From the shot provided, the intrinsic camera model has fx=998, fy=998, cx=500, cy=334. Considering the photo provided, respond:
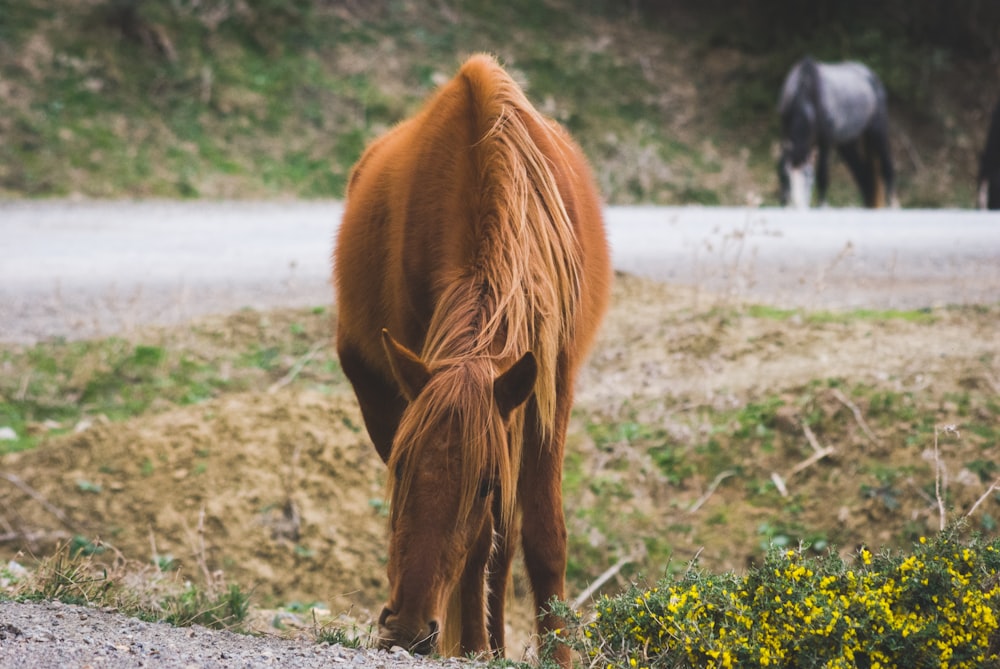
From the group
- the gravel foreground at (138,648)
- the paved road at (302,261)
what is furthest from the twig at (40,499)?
the gravel foreground at (138,648)

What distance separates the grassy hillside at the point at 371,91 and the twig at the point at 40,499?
674 cm

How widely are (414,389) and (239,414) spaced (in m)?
3.52

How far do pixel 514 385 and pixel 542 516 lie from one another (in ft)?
2.57

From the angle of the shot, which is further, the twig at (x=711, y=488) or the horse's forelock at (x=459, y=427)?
the twig at (x=711, y=488)

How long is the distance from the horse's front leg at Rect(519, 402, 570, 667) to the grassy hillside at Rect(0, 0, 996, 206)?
9.53m

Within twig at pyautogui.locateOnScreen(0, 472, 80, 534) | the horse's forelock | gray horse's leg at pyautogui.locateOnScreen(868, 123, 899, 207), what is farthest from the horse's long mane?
gray horse's leg at pyautogui.locateOnScreen(868, 123, 899, 207)

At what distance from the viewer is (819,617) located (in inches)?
95.0

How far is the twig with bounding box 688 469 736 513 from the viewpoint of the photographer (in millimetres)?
5375

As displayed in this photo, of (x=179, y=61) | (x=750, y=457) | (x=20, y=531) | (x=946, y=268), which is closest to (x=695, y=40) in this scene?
(x=179, y=61)

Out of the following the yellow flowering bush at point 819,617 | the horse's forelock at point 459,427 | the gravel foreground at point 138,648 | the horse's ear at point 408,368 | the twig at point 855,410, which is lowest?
the twig at point 855,410

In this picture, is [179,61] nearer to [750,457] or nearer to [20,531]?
[20,531]

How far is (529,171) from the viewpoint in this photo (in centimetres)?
337

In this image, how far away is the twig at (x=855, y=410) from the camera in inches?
213

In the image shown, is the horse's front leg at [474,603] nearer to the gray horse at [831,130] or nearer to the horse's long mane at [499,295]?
the horse's long mane at [499,295]
